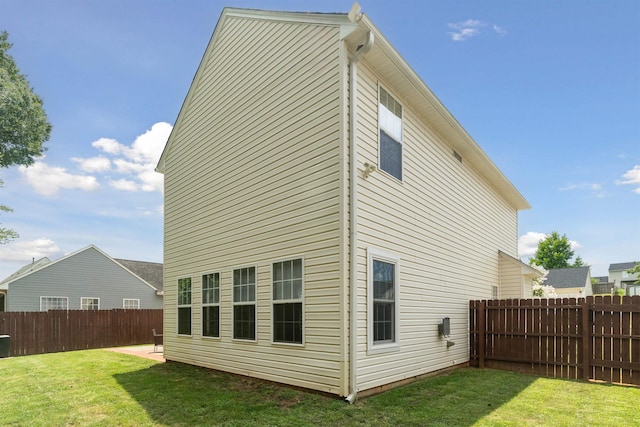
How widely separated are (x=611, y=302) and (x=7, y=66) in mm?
31541

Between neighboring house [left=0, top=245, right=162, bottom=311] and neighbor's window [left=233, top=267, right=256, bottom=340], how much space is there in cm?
2032

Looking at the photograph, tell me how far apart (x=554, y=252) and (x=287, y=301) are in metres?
49.5

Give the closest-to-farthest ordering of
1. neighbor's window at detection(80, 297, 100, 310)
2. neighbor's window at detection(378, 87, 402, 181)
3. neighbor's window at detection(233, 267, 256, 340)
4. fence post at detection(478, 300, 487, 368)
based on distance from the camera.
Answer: neighbor's window at detection(378, 87, 402, 181) → neighbor's window at detection(233, 267, 256, 340) → fence post at detection(478, 300, 487, 368) → neighbor's window at detection(80, 297, 100, 310)

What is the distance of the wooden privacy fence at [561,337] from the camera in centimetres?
816

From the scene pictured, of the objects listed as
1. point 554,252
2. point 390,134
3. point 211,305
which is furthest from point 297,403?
point 554,252

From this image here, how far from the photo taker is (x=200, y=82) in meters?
11.1

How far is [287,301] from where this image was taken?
283 inches

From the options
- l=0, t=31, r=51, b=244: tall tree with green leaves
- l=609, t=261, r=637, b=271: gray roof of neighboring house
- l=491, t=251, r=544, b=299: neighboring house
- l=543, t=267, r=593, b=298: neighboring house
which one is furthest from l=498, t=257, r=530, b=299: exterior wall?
l=609, t=261, r=637, b=271: gray roof of neighboring house

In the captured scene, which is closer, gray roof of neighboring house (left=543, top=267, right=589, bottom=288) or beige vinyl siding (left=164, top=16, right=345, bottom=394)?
beige vinyl siding (left=164, top=16, right=345, bottom=394)

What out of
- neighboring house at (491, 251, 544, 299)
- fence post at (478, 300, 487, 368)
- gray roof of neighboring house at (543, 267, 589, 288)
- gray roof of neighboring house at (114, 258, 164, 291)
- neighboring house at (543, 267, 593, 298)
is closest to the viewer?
fence post at (478, 300, 487, 368)

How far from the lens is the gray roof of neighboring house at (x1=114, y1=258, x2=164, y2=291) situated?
28.5 meters

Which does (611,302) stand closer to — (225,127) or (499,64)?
(499,64)

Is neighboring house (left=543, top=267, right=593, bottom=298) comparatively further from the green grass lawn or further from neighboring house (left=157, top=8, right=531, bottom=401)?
the green grass lawn

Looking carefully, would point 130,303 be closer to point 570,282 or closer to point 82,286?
point 82,286
